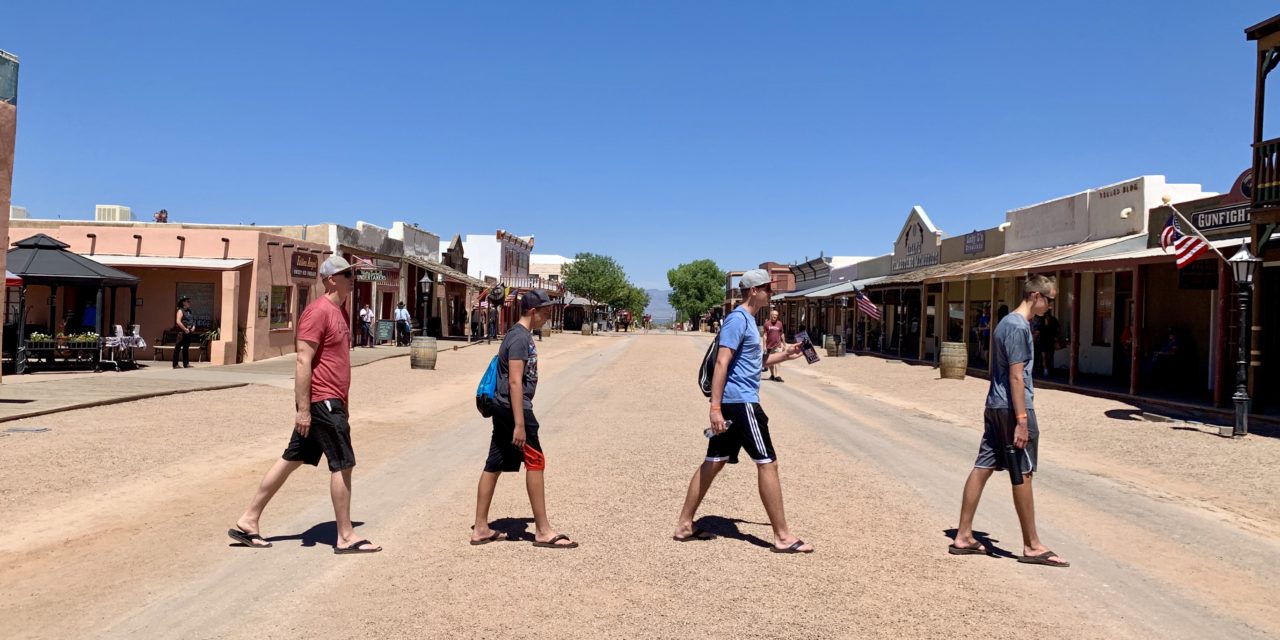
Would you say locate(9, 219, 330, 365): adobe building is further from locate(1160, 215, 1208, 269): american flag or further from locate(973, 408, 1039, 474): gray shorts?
locate(973, 408, 1039, 474): gray shorts

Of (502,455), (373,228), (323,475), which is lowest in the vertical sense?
(323,475)

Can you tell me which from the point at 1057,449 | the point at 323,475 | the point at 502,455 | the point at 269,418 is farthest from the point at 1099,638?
the point at 269,418

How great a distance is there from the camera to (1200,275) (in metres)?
15.6

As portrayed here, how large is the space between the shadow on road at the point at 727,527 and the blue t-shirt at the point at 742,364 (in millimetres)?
1013

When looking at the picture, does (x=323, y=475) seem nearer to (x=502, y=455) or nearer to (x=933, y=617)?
(x=502, y=455)

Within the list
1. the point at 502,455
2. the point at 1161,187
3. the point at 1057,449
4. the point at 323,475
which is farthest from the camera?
the point at 1161,187

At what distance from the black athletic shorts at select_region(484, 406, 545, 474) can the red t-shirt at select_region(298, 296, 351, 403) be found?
3.03 feet

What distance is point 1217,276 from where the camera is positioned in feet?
51.1

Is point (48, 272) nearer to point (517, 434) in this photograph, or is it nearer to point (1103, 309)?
point (517, 434)

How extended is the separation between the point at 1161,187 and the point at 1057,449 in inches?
434

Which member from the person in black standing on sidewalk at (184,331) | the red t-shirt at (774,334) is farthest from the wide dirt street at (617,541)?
the red t-shirt at (774,334)

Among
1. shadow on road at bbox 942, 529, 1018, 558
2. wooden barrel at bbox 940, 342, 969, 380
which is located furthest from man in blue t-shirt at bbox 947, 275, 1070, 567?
wooden barrel at bbox 940, 342, 969, 380

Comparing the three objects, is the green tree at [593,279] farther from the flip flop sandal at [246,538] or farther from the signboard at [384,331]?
the flip flop sandal at [246,538]

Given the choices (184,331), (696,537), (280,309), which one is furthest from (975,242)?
(696,537)
